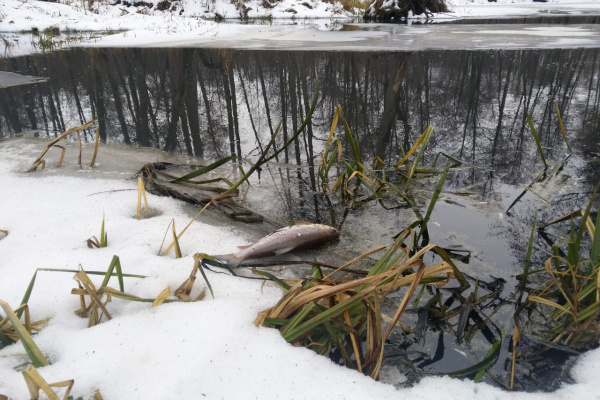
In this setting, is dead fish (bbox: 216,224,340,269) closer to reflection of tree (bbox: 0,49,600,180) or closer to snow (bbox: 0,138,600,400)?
snow (bbox: 0,138,600,400)

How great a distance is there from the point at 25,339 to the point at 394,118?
389cm

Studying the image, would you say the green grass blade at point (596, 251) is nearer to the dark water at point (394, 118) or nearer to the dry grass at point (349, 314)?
the dark water at point (394, 118)

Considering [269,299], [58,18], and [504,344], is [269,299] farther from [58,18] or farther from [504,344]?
[58,18]

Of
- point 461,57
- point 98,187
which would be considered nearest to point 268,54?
point 461,57

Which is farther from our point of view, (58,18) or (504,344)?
(58,18)

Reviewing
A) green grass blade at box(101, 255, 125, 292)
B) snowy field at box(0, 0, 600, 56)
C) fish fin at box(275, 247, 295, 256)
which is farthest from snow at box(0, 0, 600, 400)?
snowy field at box(0, 0, 600, 56)

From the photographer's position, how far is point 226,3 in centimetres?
2334

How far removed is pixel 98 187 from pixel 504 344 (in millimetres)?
2607

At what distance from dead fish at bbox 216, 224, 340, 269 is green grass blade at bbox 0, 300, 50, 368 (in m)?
0.81

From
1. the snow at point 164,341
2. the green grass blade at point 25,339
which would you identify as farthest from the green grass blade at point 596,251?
the green grass blade at point 25,339

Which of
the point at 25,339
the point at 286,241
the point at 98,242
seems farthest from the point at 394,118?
the point at 25,339

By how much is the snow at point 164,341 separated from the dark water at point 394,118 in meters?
0.25

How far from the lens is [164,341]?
137 cm

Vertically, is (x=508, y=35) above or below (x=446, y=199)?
above
